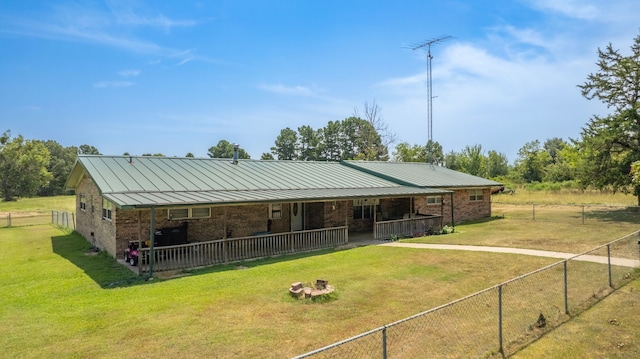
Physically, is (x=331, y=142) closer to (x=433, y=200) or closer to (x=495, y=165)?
(x=495, y=165)

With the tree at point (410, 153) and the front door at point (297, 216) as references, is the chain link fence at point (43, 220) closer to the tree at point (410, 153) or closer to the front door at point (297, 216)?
the front door at point (297, 216)

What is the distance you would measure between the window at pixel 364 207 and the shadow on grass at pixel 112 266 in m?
5.74

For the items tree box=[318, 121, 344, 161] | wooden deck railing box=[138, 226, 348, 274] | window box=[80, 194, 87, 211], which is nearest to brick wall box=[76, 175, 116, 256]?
window box=[80, 194, 87, 211]

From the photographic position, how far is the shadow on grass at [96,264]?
438 inches

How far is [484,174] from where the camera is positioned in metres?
68.7

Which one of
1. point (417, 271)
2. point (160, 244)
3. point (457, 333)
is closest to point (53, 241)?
point (160, 244)

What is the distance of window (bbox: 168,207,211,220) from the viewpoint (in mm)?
14852

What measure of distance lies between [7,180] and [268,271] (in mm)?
61759

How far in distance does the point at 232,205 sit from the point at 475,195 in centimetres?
1893

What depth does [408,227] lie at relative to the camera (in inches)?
770

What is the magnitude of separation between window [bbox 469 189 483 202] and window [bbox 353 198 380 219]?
8.13 metres

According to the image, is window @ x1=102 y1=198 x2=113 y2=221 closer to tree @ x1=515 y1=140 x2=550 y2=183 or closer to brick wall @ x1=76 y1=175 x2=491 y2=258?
brick wall @ x1=76 y1=175 x2=491 y2=258

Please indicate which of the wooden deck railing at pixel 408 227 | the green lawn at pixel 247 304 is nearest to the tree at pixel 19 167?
the green lawn at pixel 247 304

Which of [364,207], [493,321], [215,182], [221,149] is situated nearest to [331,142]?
[221,149]
